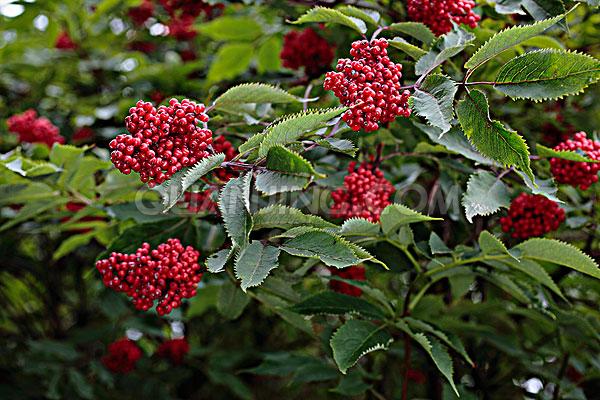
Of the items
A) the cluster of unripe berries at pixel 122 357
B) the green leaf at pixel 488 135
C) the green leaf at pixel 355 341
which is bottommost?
the cluster of unripe berries at pixel 122 357

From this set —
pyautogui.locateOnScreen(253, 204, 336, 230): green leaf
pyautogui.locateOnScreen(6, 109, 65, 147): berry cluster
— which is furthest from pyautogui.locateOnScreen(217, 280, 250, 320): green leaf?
pyautogui.locateOnScreen(6, 109, 65, 147): berry cluster

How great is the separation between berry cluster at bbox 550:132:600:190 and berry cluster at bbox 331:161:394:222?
0.41 metres

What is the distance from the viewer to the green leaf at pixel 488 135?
116cm

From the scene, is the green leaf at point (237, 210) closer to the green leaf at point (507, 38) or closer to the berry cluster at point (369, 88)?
the berry cluster at point (369, 88)

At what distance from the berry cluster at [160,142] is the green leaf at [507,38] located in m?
0.54

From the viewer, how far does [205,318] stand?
3318mm

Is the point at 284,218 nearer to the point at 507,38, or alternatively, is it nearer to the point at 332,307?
the point at 332,307

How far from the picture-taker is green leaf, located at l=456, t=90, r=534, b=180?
1162 millimetres

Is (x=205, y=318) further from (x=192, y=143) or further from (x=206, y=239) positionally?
(x=192, y=143)

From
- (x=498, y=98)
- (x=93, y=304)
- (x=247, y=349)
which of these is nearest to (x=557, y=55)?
(x=498, y=98)

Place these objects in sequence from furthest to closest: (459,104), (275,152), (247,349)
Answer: (247,349) → (459,104) → (275,152)

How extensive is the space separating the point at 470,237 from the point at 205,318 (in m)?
1.90

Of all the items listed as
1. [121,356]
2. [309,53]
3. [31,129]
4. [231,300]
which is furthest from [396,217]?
[121,356]

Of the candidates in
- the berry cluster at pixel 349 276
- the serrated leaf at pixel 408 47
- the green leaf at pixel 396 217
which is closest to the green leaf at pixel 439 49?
the serrated leaf at pixel 408 47
